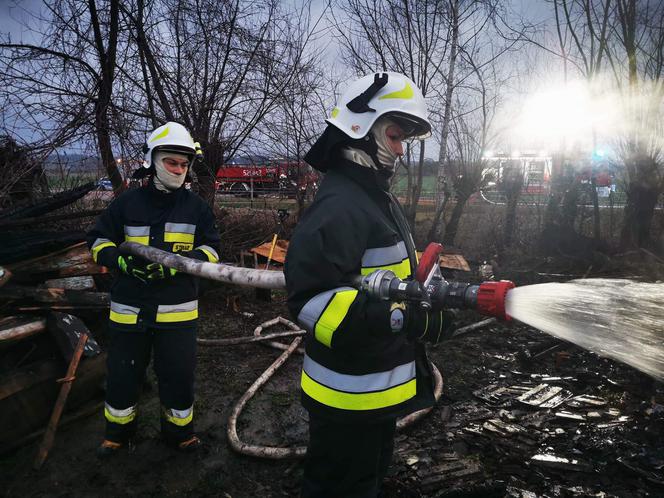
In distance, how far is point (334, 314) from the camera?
1614mm

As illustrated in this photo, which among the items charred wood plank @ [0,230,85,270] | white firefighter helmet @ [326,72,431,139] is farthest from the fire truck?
white firefighter helmet @ [326,72,431,139]

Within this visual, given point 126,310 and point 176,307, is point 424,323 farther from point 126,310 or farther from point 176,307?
point 126,310

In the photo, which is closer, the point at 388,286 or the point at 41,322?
the point at 388,286

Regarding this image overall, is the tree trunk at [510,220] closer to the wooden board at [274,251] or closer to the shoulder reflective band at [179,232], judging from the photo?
the wooden board at [274,251]

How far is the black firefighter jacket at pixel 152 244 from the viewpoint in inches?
117

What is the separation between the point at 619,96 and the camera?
9328 millimetres

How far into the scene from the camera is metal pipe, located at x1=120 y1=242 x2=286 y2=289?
2.26m

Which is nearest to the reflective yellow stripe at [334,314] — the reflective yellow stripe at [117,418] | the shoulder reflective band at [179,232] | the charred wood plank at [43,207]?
the shoulder reflective band at [179,232]

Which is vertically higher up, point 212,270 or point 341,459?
point 212,270

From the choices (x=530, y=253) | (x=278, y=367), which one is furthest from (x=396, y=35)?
(x=278, y=367)

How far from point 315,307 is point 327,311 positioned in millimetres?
52

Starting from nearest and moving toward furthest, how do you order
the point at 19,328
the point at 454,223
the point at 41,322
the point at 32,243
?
the point at 19,328 < the point at 41,322 < the point at 32,243 < the point at 454,223

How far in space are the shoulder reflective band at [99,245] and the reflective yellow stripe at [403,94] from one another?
2.26 metres

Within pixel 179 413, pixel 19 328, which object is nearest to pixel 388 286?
pixel 179 413
